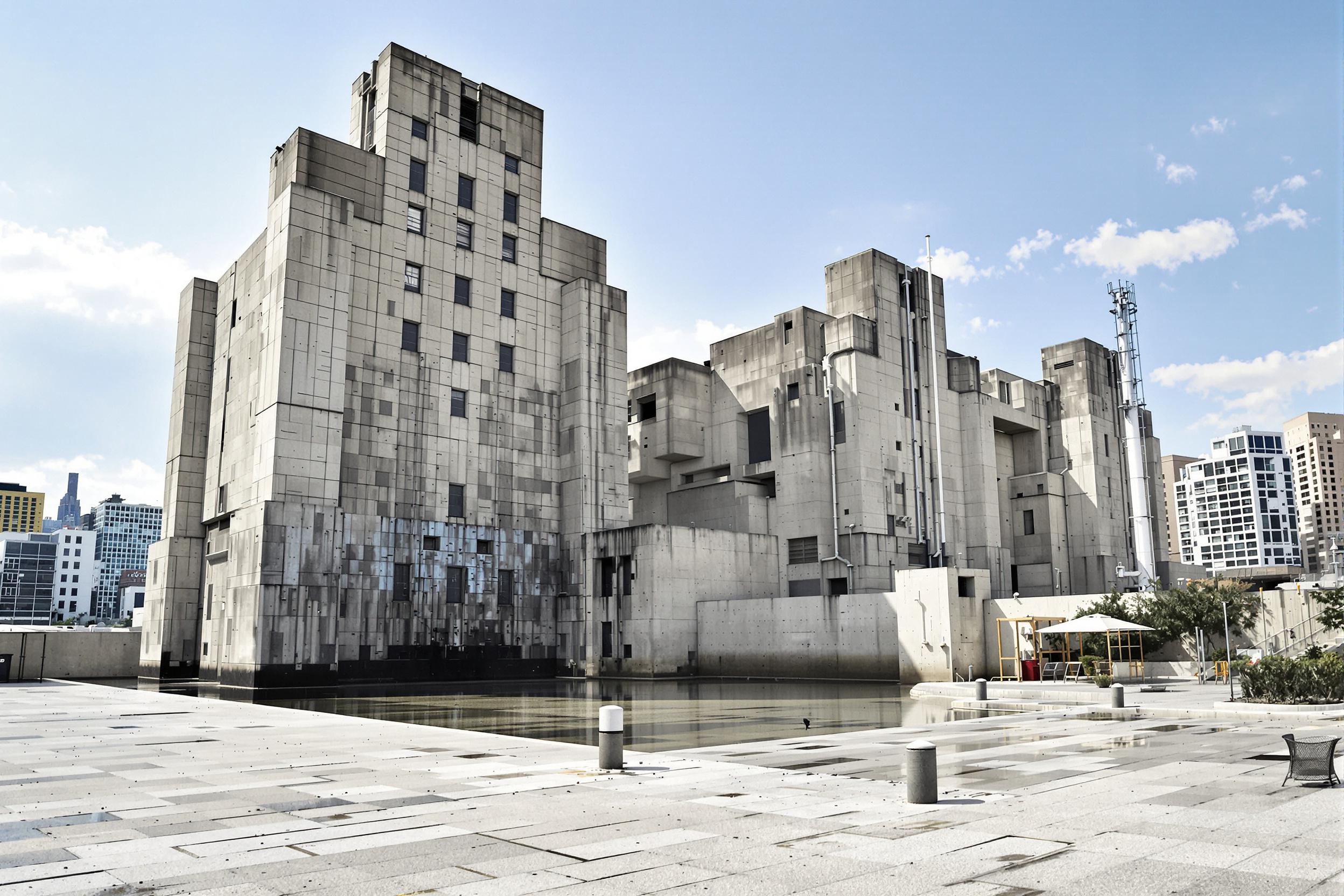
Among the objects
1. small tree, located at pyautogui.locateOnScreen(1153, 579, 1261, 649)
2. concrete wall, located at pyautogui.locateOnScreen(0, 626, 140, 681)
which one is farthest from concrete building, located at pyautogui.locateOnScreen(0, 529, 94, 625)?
small tree, located at pyautogui.locateOnScreen(1153, 579, 1261, 649)

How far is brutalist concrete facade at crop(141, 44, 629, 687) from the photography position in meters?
51.3

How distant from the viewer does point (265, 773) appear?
14.8m

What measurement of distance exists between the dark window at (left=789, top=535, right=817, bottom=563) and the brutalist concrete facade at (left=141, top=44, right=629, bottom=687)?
13101 mm

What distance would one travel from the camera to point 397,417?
56406 millimetres

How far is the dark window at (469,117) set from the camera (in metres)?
62.8

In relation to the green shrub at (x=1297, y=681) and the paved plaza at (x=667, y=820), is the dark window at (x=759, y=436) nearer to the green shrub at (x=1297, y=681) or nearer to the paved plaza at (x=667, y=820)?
the green shrub at (x=1297, y=681)

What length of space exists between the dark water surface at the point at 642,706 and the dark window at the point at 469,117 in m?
35.6

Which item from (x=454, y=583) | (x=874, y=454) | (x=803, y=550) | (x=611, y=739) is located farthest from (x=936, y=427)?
(x=611, y=739)

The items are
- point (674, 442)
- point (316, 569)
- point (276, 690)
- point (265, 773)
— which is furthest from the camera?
point (674, 442)

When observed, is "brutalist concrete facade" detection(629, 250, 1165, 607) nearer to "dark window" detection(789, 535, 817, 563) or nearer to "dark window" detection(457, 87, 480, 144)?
"dark window" detection(789, 535, 817, 563)

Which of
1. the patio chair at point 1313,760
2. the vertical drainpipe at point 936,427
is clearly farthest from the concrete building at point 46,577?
the patio chair at point 1313,760

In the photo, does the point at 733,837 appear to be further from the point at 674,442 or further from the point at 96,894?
the point at 674,442

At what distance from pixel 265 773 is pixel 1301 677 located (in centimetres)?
2371

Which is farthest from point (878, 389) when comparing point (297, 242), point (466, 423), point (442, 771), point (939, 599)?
point (442, 771)
